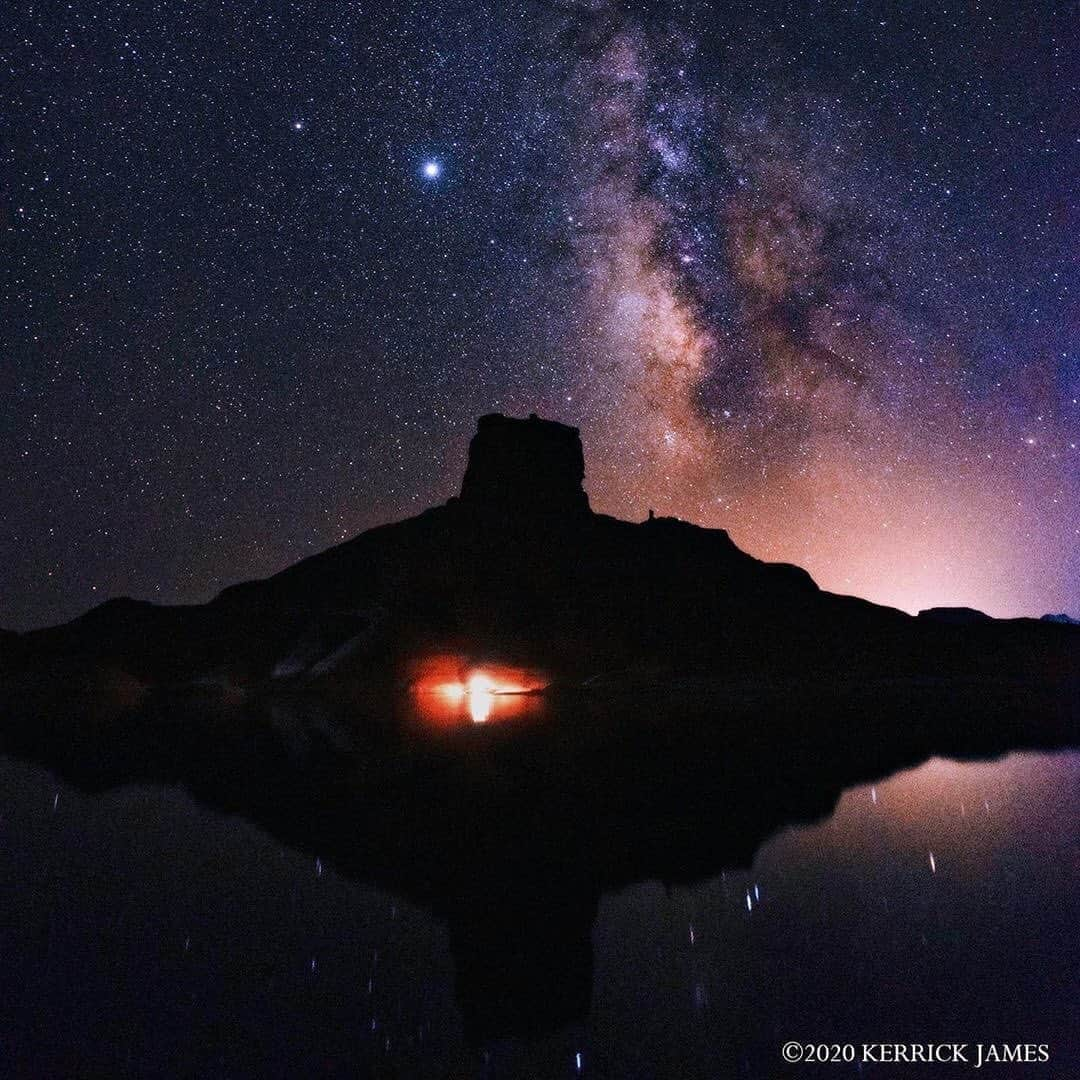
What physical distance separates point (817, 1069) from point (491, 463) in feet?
328

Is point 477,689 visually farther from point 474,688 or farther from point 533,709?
point 533,709

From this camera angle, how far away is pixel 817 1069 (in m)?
4.93

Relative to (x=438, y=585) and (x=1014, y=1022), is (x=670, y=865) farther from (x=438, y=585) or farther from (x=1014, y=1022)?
(x=438, y=585)

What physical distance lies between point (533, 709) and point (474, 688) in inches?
782

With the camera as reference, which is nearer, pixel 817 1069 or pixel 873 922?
pixel 817 1069

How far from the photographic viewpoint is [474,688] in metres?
58.0

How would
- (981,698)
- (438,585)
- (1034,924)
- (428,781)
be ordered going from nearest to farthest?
(1034,924)
(428,781)
(981,698)
(438,585)

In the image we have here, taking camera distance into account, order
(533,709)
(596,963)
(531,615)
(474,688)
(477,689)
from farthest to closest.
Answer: (531,615) < (474,688) < (477,689) < (533,709) < (596,963)

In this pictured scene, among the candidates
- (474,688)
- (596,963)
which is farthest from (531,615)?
(596,963)

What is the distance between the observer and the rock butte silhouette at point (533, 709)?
9852 mm

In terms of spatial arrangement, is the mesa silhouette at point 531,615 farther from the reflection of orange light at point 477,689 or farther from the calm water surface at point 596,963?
the calm water surface at point 596,963

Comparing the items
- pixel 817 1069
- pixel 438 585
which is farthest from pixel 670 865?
pixel 438 585

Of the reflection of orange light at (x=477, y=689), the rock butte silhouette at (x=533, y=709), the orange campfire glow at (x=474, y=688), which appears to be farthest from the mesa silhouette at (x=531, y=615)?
the reflection of orange light at (x=477, y=689)

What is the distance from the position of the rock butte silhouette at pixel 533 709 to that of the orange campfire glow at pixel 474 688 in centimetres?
181
